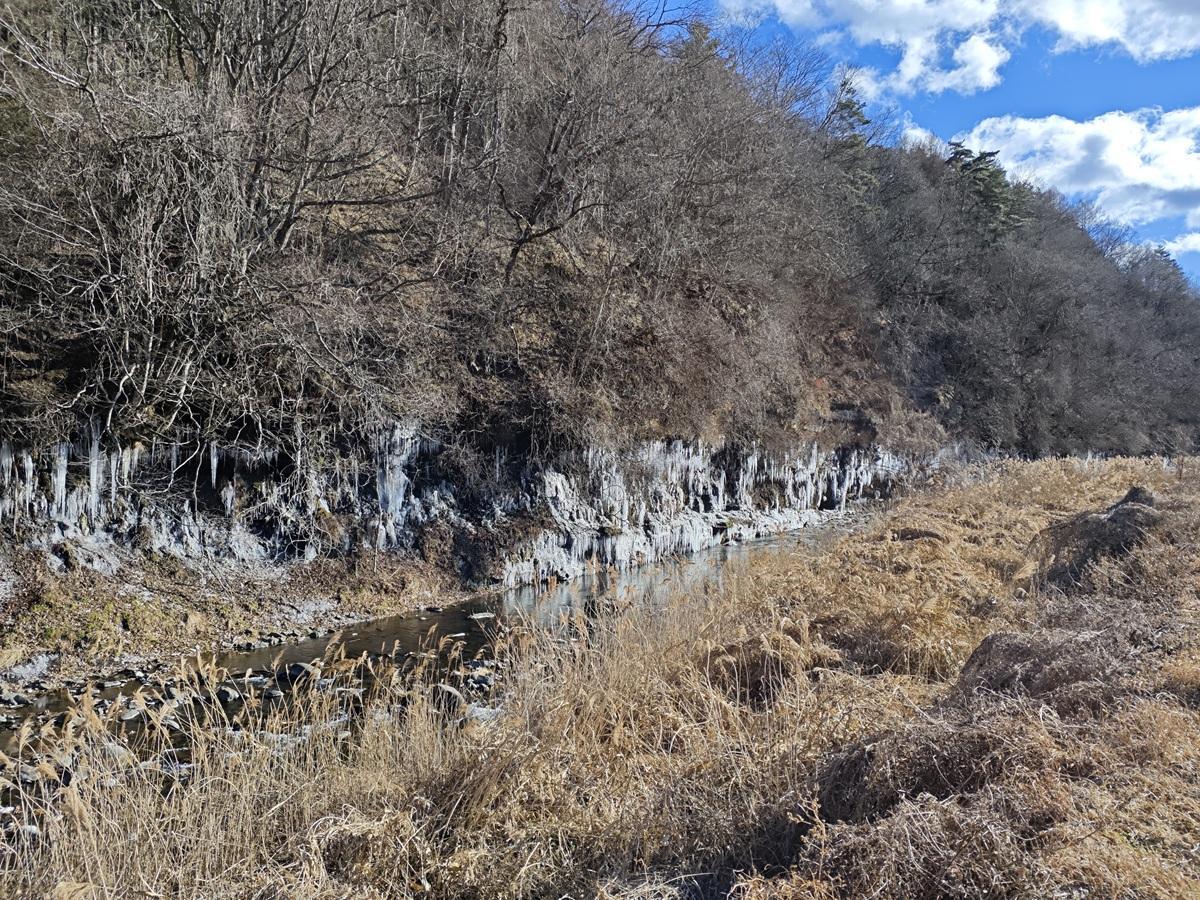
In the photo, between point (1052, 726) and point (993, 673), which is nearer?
point (1052, 726)

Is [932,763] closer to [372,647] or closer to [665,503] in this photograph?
[372,647]

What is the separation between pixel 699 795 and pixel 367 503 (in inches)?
378

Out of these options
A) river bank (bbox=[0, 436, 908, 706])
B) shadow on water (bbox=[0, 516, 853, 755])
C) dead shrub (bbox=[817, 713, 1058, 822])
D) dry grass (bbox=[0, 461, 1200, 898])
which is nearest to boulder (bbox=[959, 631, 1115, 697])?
dry grass (bbox=[0, 461, 1200, 898])

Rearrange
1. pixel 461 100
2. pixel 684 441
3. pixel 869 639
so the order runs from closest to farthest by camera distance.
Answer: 1. pixel 869 639
2. pixel 461 100
3. pixel 684 441

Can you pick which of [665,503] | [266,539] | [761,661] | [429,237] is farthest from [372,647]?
[429,237]

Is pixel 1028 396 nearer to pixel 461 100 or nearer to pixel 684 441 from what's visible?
pixel 684 441

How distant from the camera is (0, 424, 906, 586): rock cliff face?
32.2ft

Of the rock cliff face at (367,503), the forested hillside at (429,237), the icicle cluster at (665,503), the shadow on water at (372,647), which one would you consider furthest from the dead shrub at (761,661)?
the forested hillside at (429,237)

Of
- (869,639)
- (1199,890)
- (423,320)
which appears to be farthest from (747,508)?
(1199,890)

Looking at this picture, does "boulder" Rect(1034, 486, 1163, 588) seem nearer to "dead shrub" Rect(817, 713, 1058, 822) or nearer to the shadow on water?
the shadow on water

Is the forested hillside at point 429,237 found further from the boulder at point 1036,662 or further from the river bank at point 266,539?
the boulder at point 1036,662

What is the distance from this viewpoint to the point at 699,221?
838 inches

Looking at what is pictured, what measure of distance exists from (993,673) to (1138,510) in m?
5.17

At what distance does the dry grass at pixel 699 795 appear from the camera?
2.98 meters
